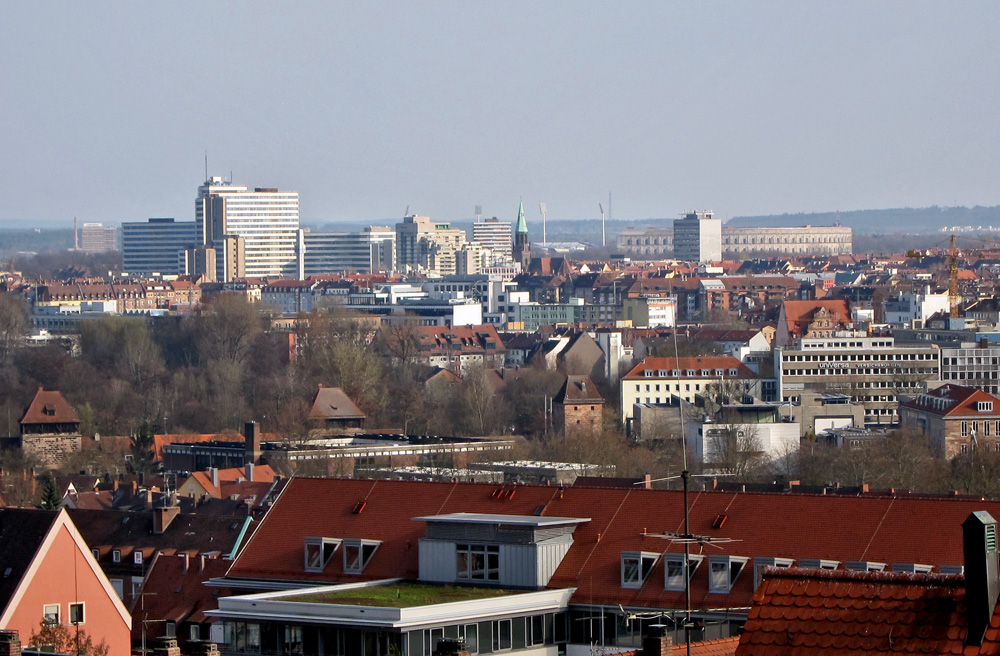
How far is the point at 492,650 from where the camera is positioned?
2094cm

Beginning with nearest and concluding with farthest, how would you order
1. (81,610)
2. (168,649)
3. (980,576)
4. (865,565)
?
(980,576) < (168,649) < (865,565) < (81,610)

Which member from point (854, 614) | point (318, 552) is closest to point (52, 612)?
point (318, 552)

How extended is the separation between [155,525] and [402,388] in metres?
52.1

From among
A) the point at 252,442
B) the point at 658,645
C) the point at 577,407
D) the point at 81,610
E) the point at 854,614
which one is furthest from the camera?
the point at 577,407

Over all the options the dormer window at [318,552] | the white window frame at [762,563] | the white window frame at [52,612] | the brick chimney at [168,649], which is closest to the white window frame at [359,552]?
the dormer window at [318,552]

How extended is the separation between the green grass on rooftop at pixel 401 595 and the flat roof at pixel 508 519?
750 millimetres

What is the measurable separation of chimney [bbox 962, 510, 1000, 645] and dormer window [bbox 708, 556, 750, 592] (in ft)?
34.8

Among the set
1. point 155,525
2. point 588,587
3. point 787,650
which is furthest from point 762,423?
point 787,650

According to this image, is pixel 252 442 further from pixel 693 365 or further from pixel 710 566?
pixel 710 566

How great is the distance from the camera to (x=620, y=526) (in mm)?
22828

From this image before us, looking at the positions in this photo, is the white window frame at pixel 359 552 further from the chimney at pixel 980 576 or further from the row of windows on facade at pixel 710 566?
the chimney at pixel 980 576

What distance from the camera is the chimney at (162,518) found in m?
37.4

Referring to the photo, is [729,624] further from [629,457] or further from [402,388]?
[402,388]

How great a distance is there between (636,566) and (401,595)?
8.26 feet
